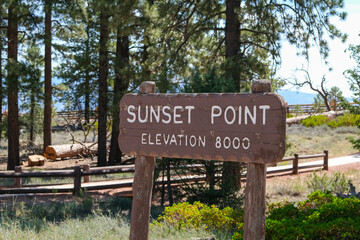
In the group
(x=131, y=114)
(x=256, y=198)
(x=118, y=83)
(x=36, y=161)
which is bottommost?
(x=36, y=161)

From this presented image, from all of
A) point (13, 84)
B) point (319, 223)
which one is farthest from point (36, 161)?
point (319, 223)

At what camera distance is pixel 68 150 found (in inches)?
906

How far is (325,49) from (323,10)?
1.26 metres

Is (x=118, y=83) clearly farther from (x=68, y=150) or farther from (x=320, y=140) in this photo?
(x=320, y=140)

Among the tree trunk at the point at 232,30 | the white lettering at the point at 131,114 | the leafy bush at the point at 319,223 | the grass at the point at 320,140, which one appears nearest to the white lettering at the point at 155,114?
the white lettering at the point at 131,114

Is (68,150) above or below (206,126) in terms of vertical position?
below

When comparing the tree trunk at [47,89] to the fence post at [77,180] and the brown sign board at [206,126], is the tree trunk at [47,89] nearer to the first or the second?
the fence post at [77,180]

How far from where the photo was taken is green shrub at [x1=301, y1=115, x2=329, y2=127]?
34.4m

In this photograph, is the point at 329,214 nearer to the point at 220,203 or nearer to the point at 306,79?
the point at 220,203

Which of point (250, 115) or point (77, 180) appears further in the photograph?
point (77, 180)

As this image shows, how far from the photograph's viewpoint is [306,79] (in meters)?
36.2

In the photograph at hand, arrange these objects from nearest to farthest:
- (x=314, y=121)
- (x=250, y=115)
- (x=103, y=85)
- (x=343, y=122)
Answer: (x=250, y=115), (x=103, y=85), (x=343, y=122), (x=314, y=121)

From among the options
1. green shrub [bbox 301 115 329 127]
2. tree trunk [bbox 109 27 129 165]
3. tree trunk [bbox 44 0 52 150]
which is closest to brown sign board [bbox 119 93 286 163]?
tree trunk [bbox 109 27 129 165]

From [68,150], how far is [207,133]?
2004 centimetres
